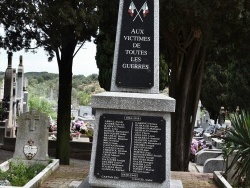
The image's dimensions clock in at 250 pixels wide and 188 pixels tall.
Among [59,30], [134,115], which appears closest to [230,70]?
[59,30]

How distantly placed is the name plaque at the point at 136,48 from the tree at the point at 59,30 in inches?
176

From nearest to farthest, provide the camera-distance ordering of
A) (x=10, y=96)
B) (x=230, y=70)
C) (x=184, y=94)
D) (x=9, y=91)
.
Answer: (x=184, y=94) → (x=10, y=96) → (x=9, y=91) → (x=230, y=70)

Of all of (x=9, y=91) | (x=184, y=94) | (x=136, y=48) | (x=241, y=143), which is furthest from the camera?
(x=9, y=91)

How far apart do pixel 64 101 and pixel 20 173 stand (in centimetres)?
460

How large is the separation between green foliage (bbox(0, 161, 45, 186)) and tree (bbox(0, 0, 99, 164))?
123 inches

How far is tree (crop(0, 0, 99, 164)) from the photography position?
12.1m

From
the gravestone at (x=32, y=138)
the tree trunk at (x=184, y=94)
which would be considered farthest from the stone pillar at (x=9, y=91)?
the gravestone at (x=32, y=138)

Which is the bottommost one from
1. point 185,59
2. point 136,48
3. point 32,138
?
point 32,138

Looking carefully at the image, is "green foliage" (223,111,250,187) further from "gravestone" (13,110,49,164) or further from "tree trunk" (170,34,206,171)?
"tree trunk" (170,34,206,171)

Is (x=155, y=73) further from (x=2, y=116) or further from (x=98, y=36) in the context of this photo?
(x=2, y=116)

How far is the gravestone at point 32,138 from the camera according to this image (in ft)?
38.8

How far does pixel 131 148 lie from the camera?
700cm

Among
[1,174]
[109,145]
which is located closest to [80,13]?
[1,174]

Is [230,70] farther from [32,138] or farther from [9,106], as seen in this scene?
[32,138]
